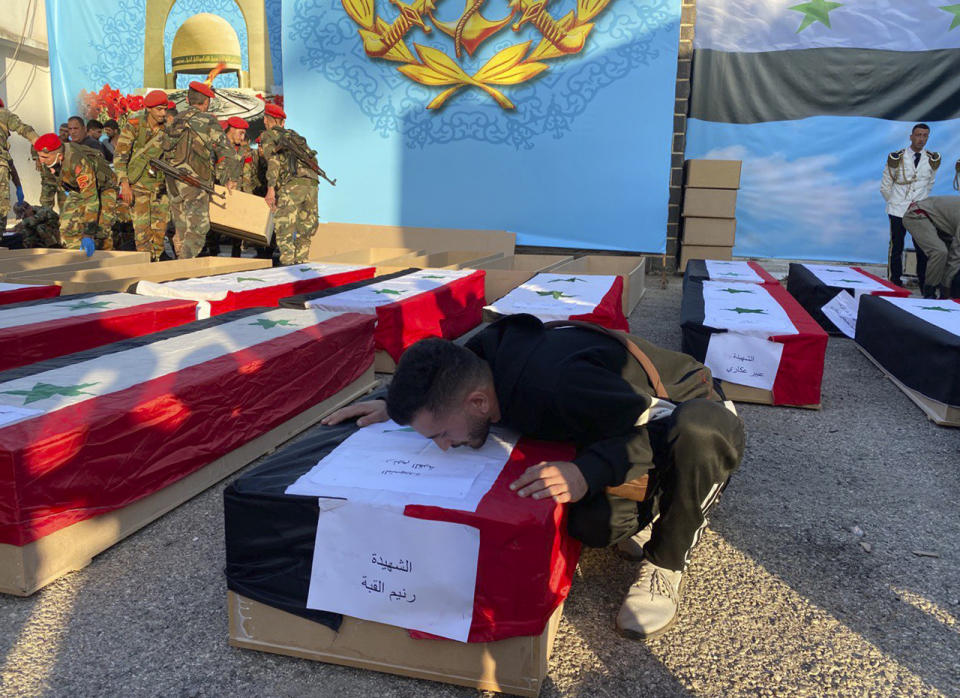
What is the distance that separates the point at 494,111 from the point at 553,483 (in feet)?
24.2

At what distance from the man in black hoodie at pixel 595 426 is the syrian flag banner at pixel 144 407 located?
86cm

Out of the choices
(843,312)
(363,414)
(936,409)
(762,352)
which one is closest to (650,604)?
(363,414)

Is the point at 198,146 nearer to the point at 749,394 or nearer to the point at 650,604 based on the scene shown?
the point at 749,394

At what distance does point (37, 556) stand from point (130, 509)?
30 centimetres

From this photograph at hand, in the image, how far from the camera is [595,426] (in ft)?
5.02

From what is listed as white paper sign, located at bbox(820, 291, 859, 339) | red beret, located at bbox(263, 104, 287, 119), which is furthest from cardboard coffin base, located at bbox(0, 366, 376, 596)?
red beret, located at bbox(263, 104, 287, 119)

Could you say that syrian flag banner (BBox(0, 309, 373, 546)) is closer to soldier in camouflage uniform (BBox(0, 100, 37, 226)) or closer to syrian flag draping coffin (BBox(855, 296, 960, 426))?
syrian flag draping coffin (BBox(855, 296, 960, 426))

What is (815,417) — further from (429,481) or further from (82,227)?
(82,227)

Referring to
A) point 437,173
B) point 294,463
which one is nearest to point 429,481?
point 294,463

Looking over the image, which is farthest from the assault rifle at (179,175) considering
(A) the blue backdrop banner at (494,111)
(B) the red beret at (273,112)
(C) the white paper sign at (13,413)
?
(C) the white paper sign at (13,413)

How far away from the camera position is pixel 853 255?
8.34 m

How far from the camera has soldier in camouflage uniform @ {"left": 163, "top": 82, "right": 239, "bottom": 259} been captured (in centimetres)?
623

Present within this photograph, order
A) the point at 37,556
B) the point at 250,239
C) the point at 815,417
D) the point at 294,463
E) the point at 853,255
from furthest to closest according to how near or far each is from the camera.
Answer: the point at 853,255, the point at 250,239, the point at 815,417, the point at 37,556, the point at 294,463

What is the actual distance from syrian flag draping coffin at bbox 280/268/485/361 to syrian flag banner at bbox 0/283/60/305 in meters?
1.19
